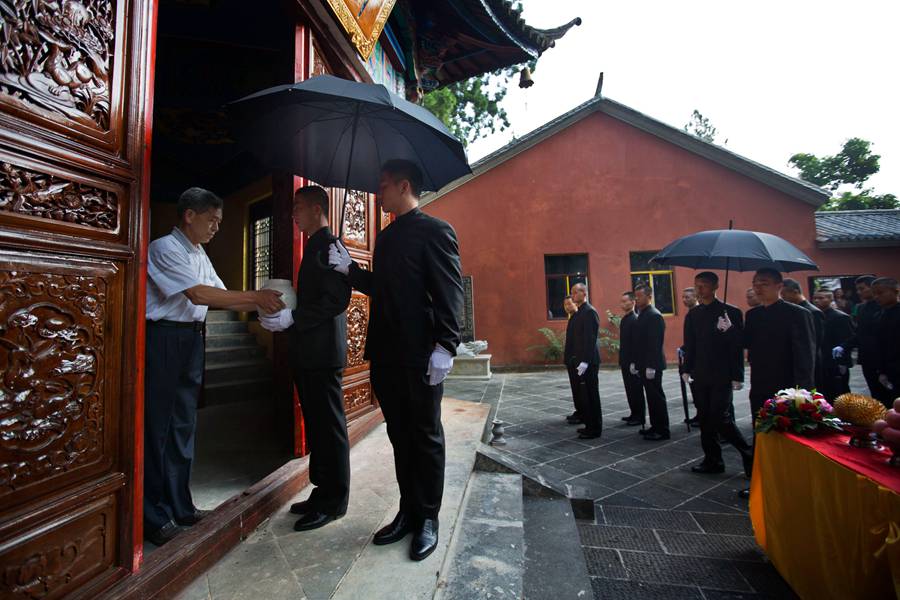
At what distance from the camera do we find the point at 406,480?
2000mm

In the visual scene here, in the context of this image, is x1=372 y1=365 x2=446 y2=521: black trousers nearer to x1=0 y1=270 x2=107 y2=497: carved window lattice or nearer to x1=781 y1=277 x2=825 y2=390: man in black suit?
x1=0 y1=270 x2=107 y2=497: carved window lattice

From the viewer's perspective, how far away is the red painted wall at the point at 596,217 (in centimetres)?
1102

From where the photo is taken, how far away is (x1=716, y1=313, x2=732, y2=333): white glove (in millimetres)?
3771

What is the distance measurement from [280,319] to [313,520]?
99cm

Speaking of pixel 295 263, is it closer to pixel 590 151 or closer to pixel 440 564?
pixel 440 564

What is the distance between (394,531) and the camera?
1.95 m

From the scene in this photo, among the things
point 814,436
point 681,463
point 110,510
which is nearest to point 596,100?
point 681,463

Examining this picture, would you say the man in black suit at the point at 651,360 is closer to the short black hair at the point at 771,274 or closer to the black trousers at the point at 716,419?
the black trousers at the point at 716,419

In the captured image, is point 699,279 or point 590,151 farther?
point 590,151

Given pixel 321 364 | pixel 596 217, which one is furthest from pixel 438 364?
pixel 596 217

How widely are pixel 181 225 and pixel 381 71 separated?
9.91 feet

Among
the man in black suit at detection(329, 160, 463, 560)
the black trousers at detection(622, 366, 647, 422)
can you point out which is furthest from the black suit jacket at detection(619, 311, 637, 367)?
the man in black suit at detection(329, 160, 463, 560)

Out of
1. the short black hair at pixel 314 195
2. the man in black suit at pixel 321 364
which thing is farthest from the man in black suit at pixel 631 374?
the short black hair at pixel 314 195

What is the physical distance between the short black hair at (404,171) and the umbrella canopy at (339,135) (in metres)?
0.19
